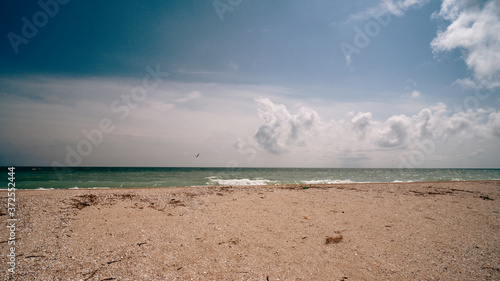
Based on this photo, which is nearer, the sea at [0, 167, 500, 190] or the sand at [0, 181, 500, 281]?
the sand at [0, 181, 500, 281]

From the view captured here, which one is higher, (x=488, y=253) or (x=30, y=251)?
(x=30, y=251)

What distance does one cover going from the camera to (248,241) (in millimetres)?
5074

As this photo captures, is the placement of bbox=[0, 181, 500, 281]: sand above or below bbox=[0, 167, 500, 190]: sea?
above

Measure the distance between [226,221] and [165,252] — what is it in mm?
2396

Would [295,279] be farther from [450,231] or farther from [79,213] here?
[79,213]

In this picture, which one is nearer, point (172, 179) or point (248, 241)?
point (248, 241)

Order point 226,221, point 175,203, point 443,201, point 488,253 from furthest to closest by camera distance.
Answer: point 443,201 → point 175,203 → point 226,221 → point 488,253

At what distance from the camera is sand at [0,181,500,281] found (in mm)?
3766

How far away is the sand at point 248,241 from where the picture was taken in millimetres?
3766

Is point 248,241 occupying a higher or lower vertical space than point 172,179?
higher

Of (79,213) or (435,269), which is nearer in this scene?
(435,269)

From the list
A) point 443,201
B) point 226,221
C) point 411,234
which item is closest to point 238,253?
point 226,221

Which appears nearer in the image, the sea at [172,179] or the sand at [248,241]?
the sand at [248,241]

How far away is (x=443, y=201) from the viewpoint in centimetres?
974
